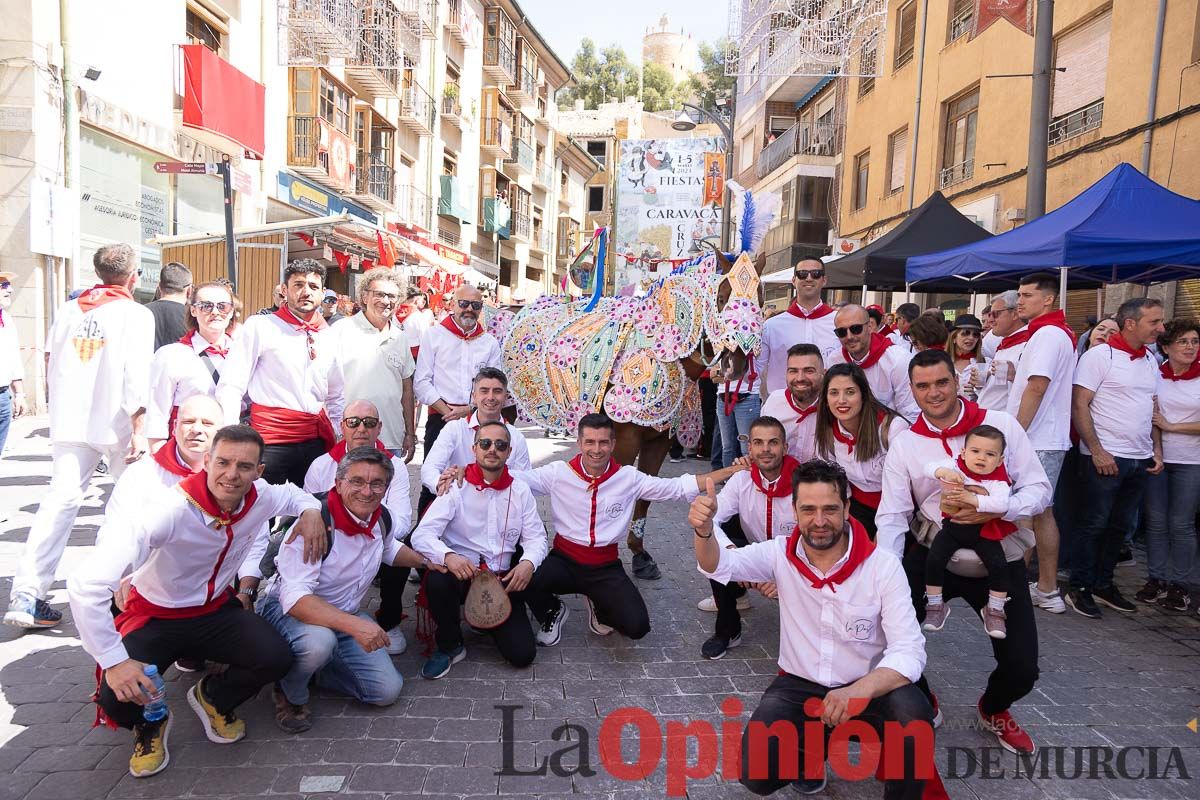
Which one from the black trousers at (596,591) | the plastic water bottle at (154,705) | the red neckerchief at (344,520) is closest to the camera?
the plastic water bottle at (154,705)

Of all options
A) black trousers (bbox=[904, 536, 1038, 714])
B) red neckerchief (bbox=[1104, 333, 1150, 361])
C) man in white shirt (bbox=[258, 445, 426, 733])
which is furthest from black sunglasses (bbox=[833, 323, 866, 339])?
man in white shirt (bbox=[258, 445, 426, 733])

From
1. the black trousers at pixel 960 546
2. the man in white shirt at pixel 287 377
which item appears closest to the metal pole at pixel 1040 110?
Answer: the black trousers at pixel 960 546

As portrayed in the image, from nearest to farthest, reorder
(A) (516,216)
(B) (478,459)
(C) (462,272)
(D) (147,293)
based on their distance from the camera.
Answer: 1. (B) (478,459)
2. (D) (147,293)
3. (C) (462,272)
4. (A) (516,216)

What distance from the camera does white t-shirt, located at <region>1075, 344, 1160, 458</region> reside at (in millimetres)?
4352

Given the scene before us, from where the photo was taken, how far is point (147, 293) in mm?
11352

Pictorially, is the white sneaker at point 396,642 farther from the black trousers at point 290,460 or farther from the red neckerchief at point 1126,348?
the red neckerchief at point 1126,348

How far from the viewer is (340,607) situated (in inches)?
130

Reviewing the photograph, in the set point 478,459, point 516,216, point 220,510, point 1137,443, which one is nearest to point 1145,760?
point 1137,443

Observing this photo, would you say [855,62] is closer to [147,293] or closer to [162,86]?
[162,86]

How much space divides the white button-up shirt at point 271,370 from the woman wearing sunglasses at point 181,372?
14 centimetres

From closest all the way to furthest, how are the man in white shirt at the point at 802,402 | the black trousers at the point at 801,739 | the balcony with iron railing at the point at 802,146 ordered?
the black trousers at the point at 801,739 → the man in white shirt at the point at 802,402 → the balcony with iron railing at the point at 802,146

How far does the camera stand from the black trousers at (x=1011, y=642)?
111 inches

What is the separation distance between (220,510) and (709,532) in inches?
72.2

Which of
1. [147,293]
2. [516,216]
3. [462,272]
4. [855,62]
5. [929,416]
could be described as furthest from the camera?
[516,216]
